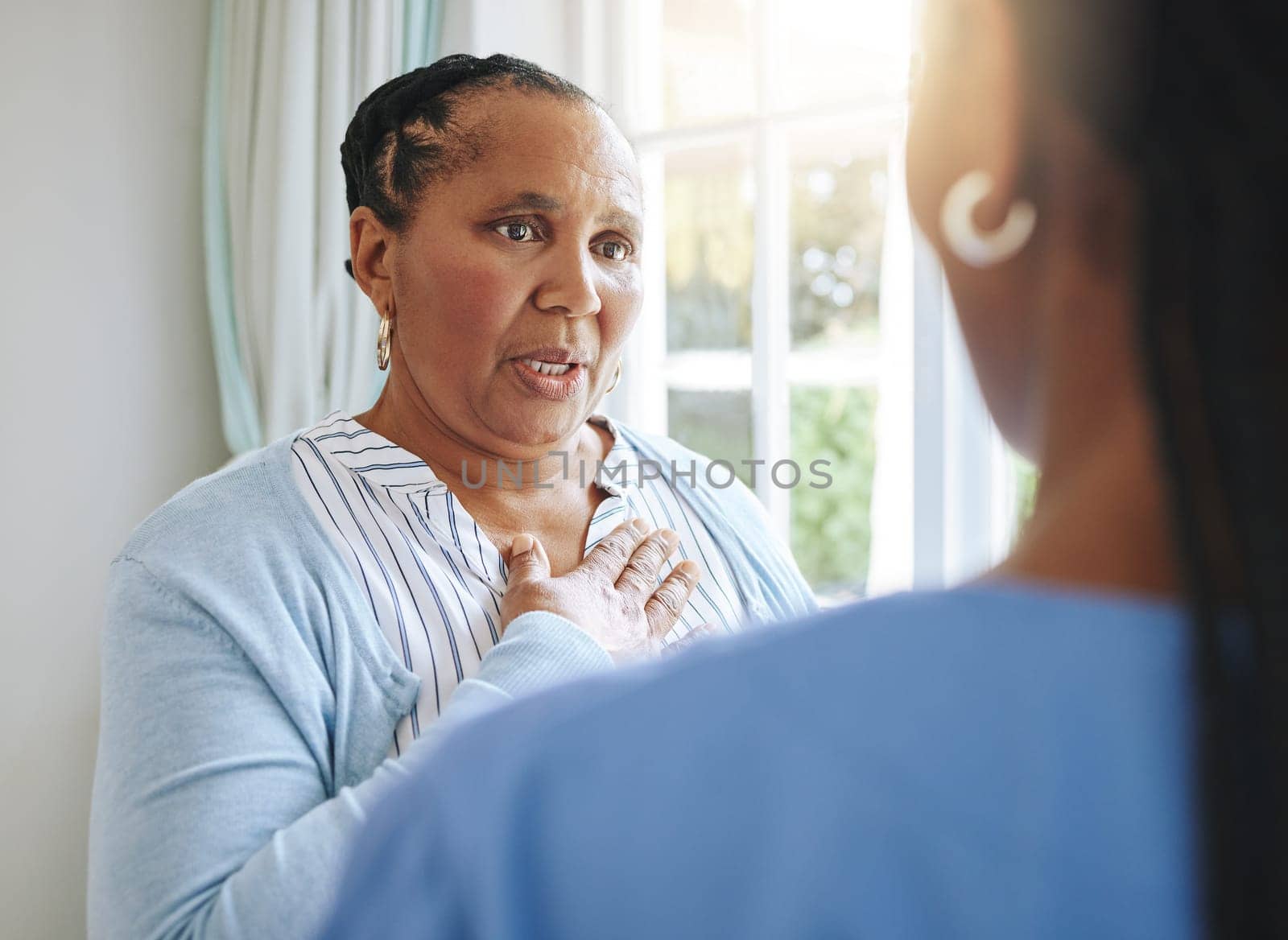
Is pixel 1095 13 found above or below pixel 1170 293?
above

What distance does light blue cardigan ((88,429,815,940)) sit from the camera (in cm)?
92

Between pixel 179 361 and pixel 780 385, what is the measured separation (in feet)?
4.56

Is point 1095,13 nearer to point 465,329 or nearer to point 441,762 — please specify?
point 441,762

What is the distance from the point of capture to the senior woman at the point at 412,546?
0.95 m

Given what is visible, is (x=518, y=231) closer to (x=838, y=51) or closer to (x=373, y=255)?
(x=373, y=255)

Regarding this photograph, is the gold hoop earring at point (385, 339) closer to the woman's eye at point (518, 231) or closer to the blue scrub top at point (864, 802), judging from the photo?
the woman's eye at point (518, 231)

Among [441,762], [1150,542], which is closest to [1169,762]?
[1150,542]

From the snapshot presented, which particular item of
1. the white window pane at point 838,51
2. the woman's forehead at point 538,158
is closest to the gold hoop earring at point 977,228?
the woman's forehead at point 538,158

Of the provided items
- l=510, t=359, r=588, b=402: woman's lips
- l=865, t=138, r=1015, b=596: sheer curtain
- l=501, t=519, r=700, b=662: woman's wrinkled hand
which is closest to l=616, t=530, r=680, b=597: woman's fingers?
l=501, t=519, r=700, b=662: woman's wrinkled hand

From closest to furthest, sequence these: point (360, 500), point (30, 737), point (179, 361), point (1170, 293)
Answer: point (1170, 293) → point (360, 500) → point (30, 737) → point (179, 361)

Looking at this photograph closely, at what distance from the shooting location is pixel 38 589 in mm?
2180

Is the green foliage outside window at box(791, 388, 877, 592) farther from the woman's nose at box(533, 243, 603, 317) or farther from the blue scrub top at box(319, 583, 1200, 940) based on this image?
the blue scrub top at box(319, 583, 1200, 940)

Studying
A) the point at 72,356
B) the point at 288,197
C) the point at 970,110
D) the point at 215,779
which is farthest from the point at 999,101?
the point at 72,356

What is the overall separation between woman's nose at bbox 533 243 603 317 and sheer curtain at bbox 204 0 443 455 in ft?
3.30
